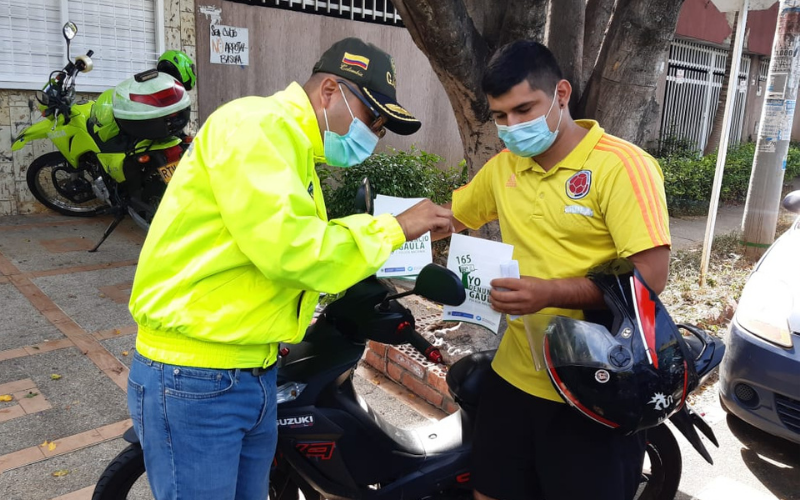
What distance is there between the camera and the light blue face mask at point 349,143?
1777mm

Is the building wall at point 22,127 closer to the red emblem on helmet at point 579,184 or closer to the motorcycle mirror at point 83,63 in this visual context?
the motorcycle mirror at point 83,63

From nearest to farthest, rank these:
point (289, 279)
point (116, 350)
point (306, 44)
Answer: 1. point (289, 279)
2. point (116, 350)
3. point (306, 44)

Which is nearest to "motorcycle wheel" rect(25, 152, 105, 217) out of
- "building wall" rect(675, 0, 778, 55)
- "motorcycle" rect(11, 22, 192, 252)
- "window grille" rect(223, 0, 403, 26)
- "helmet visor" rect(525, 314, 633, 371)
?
"motorcycle" rect(11, 22, 192, 252)

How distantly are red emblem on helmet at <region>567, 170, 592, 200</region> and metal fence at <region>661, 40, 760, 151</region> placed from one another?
11.4m

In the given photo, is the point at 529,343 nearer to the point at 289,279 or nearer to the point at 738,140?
the point at 289,279

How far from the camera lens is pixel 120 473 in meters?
2.17

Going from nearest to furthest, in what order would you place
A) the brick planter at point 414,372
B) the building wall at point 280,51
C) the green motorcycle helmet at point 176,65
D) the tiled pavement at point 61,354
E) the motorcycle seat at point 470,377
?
1. the motorcycle seat at point 470,377
2. the tiled pavement at point 61,354
3. the brick planter at point 414,372
4. the green motorcycle helmet at point 176,65
5. the building wall at point 280,51

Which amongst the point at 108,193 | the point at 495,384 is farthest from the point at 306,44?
the point at 495,384

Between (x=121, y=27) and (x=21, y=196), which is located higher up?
(x=121, y=27)

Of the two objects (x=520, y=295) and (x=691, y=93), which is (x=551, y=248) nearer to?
(x=520, y=295)

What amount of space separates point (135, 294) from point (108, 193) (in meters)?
4.91

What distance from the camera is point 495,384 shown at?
225 cm

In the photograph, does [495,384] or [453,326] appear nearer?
[495,384]

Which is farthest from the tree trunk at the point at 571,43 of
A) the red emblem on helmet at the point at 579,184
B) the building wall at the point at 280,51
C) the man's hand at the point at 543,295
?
the building wall at the point at 280,51
